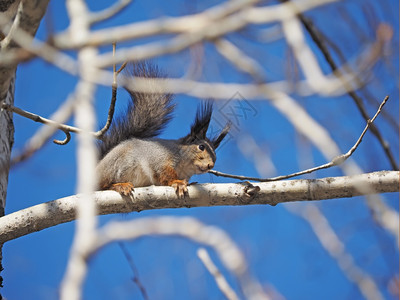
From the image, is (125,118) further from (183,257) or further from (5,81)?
(5,81)

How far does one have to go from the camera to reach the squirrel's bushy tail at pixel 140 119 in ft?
9.89

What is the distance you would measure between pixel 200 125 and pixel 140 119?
15.8 inches

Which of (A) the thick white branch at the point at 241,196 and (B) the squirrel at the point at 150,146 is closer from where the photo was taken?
(A) the thick white branch at the point at 241,196

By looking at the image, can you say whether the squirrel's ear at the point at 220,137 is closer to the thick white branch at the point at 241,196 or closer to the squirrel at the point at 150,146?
the squirrel at the point at 150,146

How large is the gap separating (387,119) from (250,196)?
59cm

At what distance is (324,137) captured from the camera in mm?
2457

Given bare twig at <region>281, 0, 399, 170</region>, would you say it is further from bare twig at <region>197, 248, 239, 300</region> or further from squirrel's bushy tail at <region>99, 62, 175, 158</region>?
squirrel's bushy tail at <region>99, 62, 175, 158</region>

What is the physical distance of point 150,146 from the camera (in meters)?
2.96

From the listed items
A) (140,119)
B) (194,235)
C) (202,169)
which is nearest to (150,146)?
(140,119)

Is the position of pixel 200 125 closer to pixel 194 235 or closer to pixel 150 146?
pixel 150 146

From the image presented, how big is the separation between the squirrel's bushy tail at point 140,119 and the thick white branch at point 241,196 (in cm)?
110

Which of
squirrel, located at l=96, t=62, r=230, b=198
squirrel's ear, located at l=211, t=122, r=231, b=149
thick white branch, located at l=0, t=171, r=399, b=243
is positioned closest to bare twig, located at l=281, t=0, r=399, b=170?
thick white branch, located at l=0, t=171, r=399, b=243

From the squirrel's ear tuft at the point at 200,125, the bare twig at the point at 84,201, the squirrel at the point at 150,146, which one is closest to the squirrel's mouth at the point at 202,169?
the squirrel at the point at 150,146

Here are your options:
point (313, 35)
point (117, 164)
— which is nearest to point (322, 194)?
point (313, 35)
